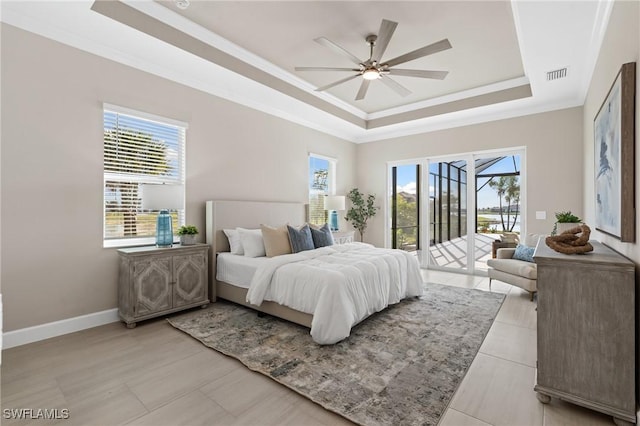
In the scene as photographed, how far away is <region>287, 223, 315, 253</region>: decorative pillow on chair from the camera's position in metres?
3.97

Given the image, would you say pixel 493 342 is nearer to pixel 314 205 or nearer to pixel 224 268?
pixel 224 268

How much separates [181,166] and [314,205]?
9.41 feet

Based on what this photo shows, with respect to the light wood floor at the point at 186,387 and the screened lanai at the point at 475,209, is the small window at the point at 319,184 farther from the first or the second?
the light wood floor at the point at 186,387

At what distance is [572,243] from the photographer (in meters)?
2.10

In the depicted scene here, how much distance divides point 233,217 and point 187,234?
75 cm

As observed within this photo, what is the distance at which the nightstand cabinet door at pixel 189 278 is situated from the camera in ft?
11.5

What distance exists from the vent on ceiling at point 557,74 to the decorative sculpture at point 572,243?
2.69m

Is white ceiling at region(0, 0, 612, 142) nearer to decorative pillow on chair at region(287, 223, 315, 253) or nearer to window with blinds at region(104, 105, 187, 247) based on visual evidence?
window with blinds at region(104, 105, 187, 247)

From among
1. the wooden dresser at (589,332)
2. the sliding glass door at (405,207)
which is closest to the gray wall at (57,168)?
the wooden dresser at (589,332)

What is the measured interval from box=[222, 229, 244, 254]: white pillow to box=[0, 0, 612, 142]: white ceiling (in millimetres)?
2010

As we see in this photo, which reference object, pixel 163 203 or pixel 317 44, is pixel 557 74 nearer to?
pixel 317 44

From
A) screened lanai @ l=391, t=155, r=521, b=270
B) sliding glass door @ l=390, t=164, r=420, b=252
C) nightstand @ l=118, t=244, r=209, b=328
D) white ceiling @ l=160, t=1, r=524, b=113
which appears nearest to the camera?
white ceiling @ l=160, t=1, r=524, b=113

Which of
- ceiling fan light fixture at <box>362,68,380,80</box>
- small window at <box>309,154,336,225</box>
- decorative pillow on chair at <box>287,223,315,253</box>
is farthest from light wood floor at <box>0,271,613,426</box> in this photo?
small window at <box>309,154,336,225</box>

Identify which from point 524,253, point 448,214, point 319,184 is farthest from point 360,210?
point 524,253
